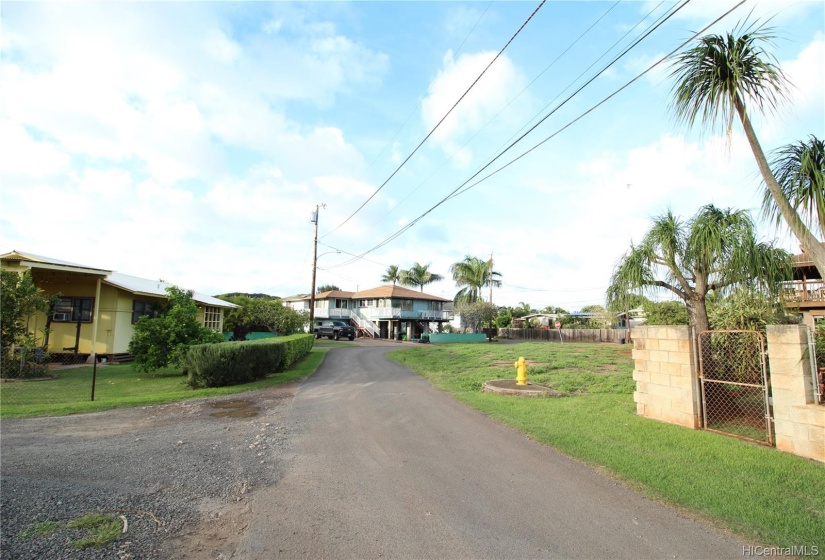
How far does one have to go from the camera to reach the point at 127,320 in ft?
68.6

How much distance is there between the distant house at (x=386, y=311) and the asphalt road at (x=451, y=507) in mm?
46234

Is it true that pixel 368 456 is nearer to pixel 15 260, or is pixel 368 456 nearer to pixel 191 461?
pixel 191 461

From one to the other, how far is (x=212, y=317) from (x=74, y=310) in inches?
434

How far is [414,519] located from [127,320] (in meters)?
21.4

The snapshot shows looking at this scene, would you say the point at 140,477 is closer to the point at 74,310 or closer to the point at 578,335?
the point at 74,310

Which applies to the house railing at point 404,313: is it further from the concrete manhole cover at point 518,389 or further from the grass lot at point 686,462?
the grass lot at point 686,462

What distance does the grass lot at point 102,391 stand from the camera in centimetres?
986

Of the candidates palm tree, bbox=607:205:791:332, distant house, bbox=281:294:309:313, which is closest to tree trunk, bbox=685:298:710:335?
palm tree, bbox=607:205:791:332

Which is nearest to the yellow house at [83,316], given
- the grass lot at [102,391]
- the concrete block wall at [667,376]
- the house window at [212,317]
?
the grass lot at [102,391]

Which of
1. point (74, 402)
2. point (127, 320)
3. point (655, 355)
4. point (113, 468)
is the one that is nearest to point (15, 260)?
point (127, 320)

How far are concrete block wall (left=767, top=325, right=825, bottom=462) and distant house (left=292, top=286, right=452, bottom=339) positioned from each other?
154ft

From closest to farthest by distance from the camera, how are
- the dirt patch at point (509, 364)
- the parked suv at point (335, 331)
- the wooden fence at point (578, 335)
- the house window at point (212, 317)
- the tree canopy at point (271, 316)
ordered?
1. the dirt patch at point (509, 364)
2. the house window at point (212, 317)
3. the tree canopy at point (271, 316)
4. the wooden fence at point (578, 335)
5. the parked suv at point (335, 331)

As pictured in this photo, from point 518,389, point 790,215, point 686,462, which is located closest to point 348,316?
A: point 518,389

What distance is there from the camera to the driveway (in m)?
3.68
